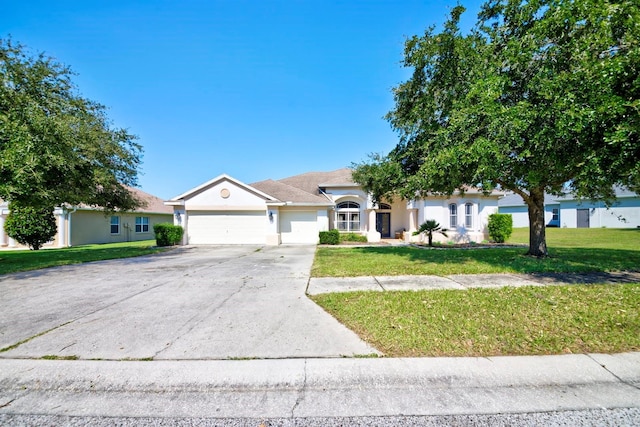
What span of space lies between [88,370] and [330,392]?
2.82 meters

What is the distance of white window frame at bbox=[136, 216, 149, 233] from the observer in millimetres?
25781

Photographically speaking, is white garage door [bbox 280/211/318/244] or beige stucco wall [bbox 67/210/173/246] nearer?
white garage door [bbox 280/211/318/244]

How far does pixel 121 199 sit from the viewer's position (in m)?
16.6

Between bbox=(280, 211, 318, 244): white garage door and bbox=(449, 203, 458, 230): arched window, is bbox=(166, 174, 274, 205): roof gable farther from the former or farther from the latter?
bbox=(449, 203, 458, 230): arched window

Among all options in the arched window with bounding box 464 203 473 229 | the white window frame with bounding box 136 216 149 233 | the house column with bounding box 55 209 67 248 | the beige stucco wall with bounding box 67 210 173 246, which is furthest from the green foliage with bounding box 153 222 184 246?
the arched window with bounding box 464 203 473 229

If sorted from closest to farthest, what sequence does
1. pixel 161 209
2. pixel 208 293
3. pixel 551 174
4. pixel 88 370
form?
1. pixel 88 370
2. pixel 208 293
3. pixel 551 174
4. pixel 161 209

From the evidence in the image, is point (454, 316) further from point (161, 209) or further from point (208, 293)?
point (161, 209)

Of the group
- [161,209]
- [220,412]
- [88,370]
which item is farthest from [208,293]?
[161,209]

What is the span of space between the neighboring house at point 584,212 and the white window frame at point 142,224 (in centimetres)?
3765

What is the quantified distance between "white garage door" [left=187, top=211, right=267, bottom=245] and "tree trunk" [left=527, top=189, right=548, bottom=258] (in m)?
14.5

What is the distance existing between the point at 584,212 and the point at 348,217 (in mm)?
25946

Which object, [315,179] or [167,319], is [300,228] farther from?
[167,319]

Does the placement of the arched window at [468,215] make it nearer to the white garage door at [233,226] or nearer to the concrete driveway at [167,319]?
the white garage door at [233,226]

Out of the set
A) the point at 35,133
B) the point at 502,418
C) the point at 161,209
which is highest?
the point at 35,133
